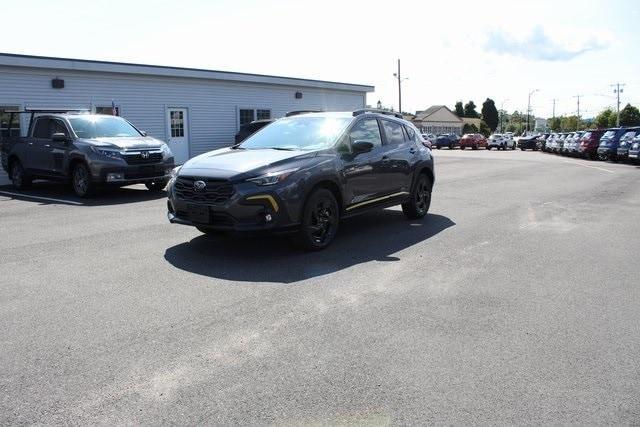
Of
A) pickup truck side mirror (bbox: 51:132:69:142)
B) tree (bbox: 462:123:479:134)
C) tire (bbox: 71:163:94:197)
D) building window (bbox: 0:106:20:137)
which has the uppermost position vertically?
tree (bbox: 462:123:479:134)

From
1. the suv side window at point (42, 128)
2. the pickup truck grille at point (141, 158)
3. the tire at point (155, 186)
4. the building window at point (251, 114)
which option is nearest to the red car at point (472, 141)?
the building window at point (251, 114)

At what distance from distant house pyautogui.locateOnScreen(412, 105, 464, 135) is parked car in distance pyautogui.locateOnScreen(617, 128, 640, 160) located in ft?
281

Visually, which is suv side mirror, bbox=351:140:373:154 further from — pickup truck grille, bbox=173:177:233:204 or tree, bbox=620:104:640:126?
tree, bbox=620:104:640:126

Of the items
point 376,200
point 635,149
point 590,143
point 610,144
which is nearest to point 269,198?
point 376,200

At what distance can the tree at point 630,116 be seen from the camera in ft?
346

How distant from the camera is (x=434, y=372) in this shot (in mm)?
3686

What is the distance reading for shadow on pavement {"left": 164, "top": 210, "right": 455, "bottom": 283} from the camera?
6078 millimetres

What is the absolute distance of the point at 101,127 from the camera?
43.6 ft

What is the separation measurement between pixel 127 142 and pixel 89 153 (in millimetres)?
838

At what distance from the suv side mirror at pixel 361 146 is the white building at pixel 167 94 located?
44.9ft

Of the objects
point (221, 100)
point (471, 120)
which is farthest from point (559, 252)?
point (471, 120)

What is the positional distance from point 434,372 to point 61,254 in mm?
5063

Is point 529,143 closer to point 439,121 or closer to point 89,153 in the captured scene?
point 89,153

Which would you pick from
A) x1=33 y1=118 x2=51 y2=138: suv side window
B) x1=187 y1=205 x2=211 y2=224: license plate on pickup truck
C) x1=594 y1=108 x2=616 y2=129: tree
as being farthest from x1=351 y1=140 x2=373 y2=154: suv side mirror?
x1=594 y1=108 x2=616 y2=129: tree
